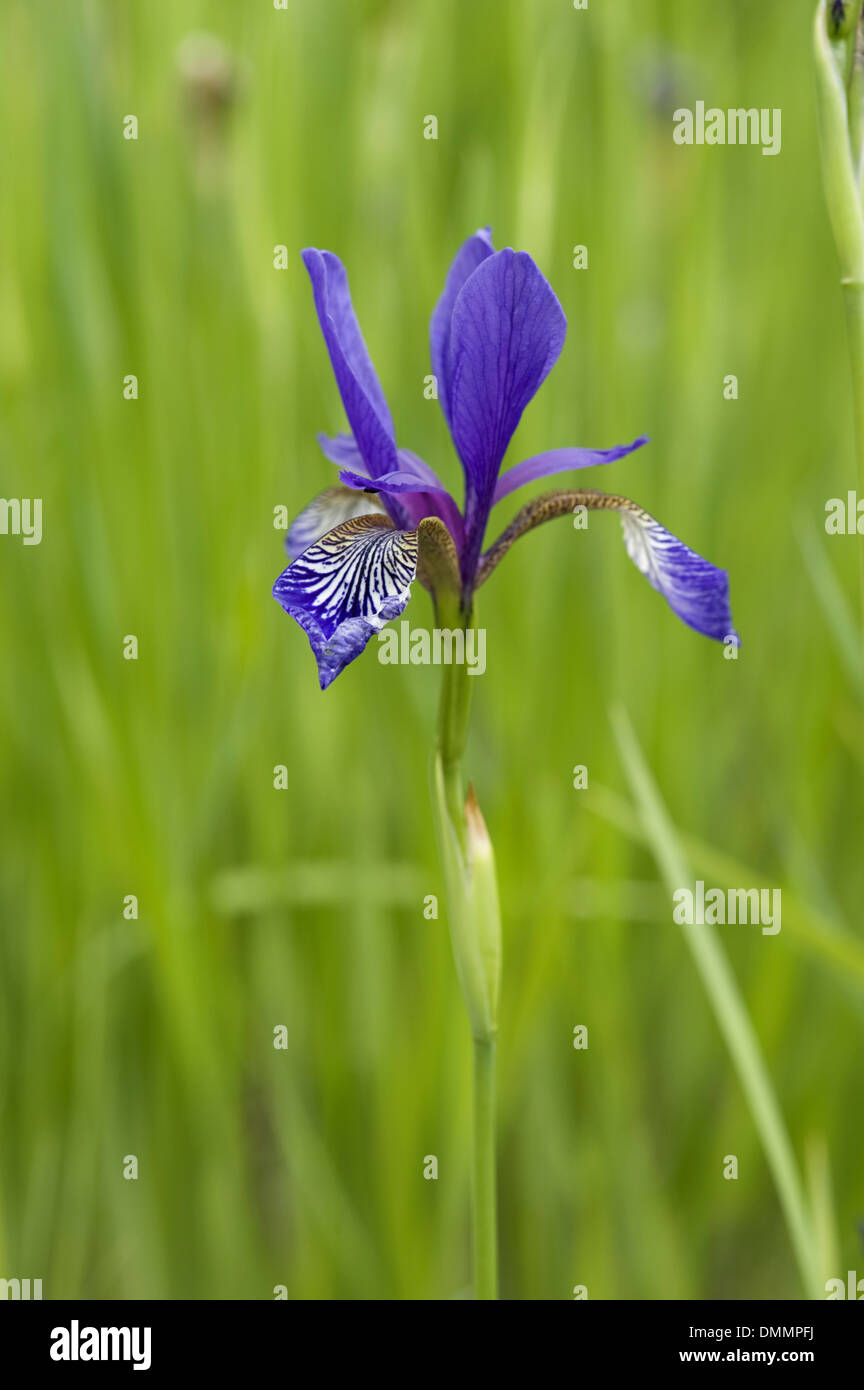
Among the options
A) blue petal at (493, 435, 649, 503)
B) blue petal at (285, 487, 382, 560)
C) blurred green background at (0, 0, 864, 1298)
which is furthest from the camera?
blurred green background at (0, 0, 864, 1298)

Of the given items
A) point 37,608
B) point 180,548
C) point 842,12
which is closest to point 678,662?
point 180,548

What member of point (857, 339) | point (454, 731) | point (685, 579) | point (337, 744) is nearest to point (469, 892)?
point (454, 731)

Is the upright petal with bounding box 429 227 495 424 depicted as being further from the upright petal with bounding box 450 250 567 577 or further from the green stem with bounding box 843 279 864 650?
the green stem with bounding box 843 279 864 650

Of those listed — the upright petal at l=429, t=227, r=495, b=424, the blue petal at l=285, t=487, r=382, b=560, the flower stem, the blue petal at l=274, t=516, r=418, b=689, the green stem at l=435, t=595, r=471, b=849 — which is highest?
the upright petal at l=429, t=227, r=495, b=424

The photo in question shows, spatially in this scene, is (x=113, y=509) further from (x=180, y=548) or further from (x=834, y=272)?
(x=834, y=272)

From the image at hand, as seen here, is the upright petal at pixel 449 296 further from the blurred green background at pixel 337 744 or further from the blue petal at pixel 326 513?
the blurred green background at pixel 337 744

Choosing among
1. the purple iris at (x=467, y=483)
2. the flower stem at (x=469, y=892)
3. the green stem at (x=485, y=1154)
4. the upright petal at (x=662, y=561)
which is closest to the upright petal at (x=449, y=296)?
the purple iris at (x=467, y=483)

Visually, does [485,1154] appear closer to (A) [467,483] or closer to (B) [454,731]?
(B) [454,731]

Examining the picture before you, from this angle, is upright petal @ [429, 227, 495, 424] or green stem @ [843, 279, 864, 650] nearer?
green stem @ [843, 279, 864, 650]

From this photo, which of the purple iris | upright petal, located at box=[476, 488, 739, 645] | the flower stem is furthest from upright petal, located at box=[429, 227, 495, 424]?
the flower stem

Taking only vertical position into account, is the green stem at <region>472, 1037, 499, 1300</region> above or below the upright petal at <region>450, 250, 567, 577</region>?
below
